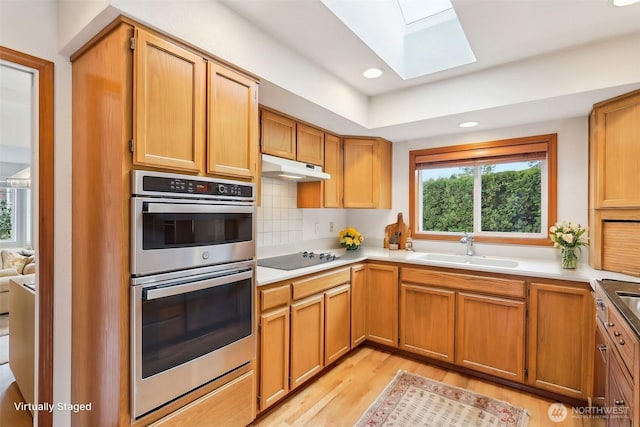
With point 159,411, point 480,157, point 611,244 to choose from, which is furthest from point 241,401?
point 480,157

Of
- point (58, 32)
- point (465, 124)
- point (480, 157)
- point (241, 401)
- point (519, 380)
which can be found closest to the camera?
point (58, 32)

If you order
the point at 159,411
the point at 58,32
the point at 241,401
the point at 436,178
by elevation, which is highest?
the point at 58,32

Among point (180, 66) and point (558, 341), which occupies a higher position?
point (180, 66)

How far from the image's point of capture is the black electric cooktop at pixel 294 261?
7.82ft

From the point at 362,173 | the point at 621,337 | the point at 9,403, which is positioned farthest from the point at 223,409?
the point at 362,173

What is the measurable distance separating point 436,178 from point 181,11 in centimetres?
283

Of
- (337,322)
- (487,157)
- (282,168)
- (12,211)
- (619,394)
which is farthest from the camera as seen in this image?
(12,211)

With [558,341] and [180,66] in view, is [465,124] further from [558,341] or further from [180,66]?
[180,66]

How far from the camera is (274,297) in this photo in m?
2.03

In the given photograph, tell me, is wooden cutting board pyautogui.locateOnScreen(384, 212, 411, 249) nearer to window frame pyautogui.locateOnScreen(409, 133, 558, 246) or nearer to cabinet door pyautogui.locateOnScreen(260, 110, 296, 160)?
window frame pyautogui.locateOnScreen(409, 133, 558, 246)

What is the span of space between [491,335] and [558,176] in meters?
1.53

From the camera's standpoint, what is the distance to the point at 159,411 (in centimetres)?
142

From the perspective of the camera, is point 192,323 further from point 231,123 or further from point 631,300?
point 631,300

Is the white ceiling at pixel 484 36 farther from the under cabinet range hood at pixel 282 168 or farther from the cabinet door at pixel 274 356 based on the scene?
the cabinet door at pixel 274 356
